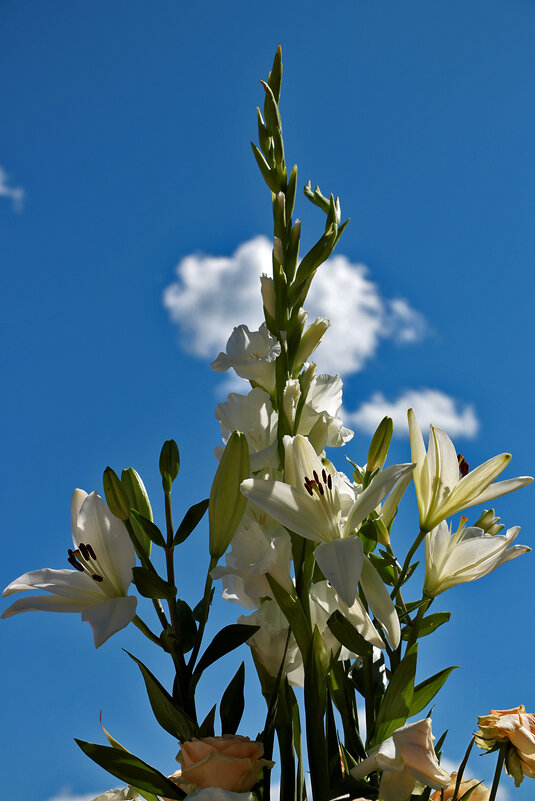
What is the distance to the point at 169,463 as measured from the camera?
707 millimetres

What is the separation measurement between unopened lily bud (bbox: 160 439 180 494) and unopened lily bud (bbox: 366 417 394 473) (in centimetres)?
20

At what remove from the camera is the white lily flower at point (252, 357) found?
792 millimetres

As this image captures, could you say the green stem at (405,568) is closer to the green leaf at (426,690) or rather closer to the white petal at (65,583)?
the green leaf at (426,690)

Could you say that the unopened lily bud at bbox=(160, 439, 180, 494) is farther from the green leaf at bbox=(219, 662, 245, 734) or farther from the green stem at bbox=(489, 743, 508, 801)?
the green stem at bbox=(489, 743, 508, 801)

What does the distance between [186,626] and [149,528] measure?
97 millimetres

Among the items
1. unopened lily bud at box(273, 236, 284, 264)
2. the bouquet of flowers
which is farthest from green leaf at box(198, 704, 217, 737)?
unopened lily bud at box(273, 236, 284, 264)

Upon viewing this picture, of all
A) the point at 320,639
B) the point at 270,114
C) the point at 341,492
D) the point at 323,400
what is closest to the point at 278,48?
the point at 270,114

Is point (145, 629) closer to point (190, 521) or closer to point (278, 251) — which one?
point (190, 521)

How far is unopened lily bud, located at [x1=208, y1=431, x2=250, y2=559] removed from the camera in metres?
0.65

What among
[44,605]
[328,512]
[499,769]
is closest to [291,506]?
[328,512]

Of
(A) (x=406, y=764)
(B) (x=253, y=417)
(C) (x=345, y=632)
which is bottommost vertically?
(A) (x=406, y=764)

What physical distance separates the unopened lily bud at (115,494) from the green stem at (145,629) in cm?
10

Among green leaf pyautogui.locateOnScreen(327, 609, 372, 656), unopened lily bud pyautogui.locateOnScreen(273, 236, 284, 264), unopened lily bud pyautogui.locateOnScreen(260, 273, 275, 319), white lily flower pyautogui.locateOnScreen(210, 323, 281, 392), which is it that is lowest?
green leaf pyautogui.locateOnScreen(327, 609, 372, 656)

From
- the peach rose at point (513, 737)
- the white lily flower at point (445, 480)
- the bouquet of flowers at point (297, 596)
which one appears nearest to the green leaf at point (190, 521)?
the bouquet of flowers at point (297, 596)
